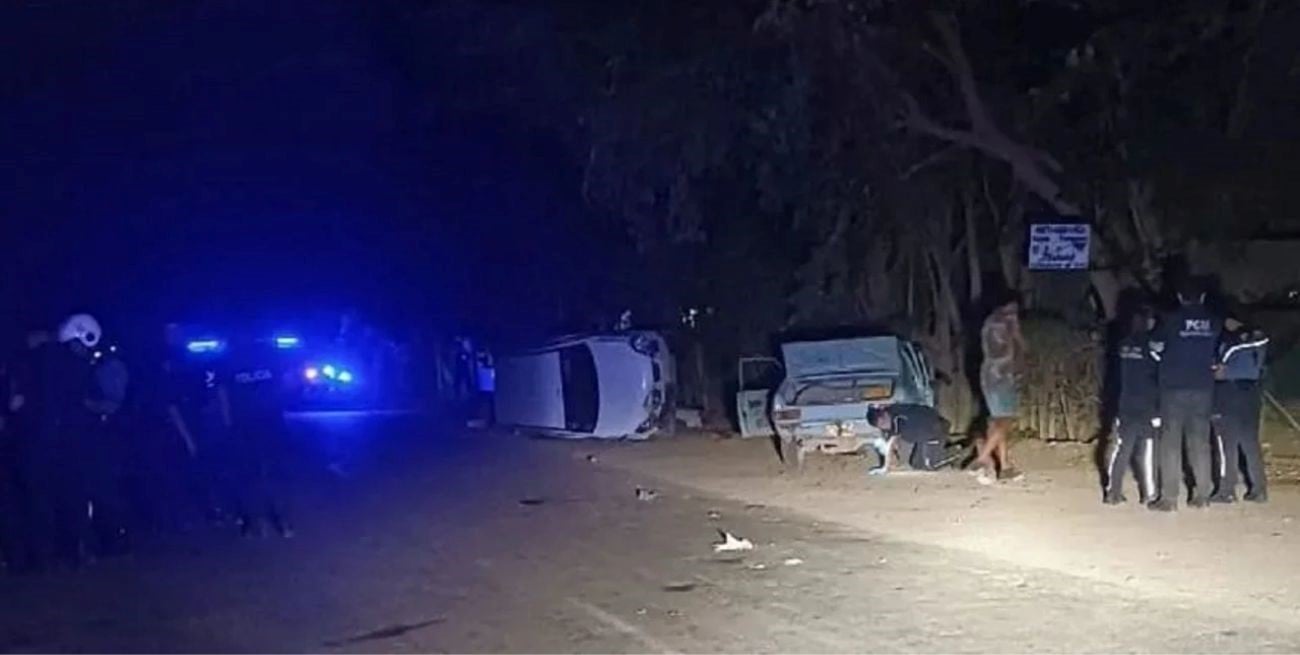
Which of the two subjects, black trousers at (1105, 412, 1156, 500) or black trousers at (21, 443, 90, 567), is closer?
black trousers at (21, 443, 90, 567)

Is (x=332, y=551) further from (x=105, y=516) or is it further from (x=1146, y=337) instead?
(x=1146, y=337)

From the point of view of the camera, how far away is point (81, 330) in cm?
1659

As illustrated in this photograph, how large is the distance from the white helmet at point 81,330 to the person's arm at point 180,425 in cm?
115

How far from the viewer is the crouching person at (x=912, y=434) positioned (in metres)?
21.6

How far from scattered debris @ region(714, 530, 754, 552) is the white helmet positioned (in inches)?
220

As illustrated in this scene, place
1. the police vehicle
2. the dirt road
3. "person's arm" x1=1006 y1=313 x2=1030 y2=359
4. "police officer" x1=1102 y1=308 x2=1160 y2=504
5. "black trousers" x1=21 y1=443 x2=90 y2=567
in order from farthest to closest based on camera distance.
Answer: the police vehicle, "person's arm" x1=1006 y1=313 x2=1030 y2=359, "police officer" x1=1102 y1=308 x2=1160 y2=504, "black trousers" x1=21 y1=443 x2=90 y2=567, the dirt road

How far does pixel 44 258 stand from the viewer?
44281 millimetres

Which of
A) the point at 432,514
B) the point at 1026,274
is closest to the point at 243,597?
the point at 432,514

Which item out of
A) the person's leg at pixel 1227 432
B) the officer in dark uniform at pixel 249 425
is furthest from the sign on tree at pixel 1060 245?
the officer in dark uniform at pixel 249 425

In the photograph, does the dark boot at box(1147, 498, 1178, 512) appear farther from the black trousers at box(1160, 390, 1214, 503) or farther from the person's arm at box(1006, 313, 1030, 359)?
the person's arm at box(1006, 313, 1030, 359)

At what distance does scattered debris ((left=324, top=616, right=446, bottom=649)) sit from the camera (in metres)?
11.8

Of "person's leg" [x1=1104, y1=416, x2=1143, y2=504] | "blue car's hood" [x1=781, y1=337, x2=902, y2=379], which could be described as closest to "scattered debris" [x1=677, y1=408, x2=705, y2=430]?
"blue car's hood" [x1=781, y1=337, x2=902, y2=379]

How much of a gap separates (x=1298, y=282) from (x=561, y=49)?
34.2ft

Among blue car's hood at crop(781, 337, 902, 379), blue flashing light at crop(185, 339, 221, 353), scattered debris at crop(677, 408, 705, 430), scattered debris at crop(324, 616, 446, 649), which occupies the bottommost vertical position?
scattered debris at crop(324, 616, 446, 649)
